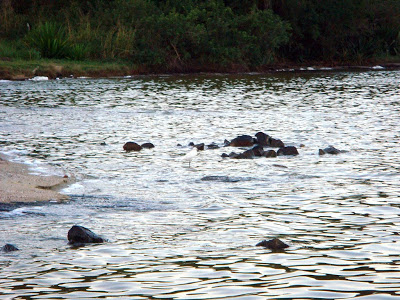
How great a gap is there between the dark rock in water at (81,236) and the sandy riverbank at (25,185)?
204 cm

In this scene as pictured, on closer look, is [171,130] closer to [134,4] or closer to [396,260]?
[396,260]

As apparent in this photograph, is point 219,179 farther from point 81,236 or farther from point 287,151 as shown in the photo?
point 81,236

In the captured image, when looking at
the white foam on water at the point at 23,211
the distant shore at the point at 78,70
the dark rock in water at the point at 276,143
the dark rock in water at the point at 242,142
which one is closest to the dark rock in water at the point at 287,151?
the dark rock in water at the point at 276,143

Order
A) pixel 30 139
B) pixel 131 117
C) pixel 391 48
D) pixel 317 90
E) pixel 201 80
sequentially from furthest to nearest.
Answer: pixel 391 48 < pixel 201 80 < pixel 317 90 < pixel 131 117 < pixel 30 139

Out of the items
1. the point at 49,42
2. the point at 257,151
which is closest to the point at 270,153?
the point at 257,151

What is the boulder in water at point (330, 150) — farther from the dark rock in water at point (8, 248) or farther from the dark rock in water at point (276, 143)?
the dark rock in water at point (8, 248)

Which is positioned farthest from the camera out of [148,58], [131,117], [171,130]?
[148,58]

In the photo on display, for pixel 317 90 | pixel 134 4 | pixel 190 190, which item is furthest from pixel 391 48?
pixel 190 190

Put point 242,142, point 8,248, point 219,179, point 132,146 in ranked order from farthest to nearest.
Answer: point 242,142 < point 132,146 < point 219,179 < point 8,248

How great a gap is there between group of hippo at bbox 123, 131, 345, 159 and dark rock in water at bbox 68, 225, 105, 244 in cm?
614

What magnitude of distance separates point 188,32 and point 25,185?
88.3 ft

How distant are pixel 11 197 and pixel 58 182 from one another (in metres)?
1.31

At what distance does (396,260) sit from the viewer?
265 inches

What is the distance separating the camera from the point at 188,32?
3628 cm
